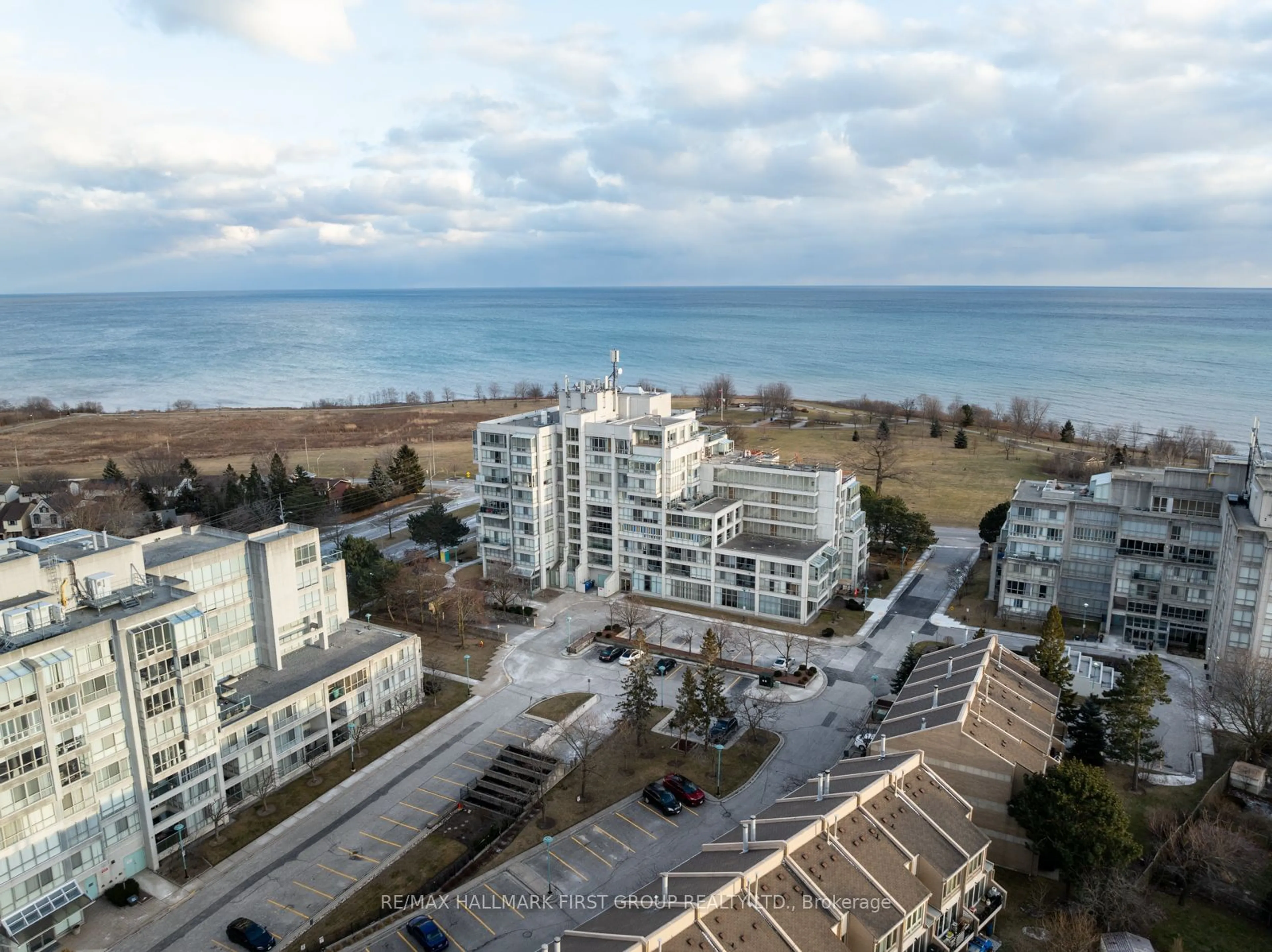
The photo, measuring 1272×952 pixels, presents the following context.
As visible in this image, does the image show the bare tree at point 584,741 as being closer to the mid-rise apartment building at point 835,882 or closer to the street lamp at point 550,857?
the street lamp at point 550,857

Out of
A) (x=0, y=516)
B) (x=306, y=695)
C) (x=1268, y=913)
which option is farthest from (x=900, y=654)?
(x=0, y=516)

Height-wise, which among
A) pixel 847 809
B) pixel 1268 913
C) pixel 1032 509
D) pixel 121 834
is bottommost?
pixel 1268 913

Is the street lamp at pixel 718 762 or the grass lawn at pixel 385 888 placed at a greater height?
the street lamp at pixel 718 762

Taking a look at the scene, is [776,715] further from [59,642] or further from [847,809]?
[59,642]

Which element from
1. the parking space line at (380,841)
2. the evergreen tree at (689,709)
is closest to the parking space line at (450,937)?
the parking space line at (380,841)

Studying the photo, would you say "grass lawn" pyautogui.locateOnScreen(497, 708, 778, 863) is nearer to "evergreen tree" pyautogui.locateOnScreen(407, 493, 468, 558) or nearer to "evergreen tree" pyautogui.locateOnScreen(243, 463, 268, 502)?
"evergreen tree" pyautogui.locateOnScreen(407, 493, 468, 558)

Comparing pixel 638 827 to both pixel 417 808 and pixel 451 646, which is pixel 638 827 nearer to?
pixel 417 808

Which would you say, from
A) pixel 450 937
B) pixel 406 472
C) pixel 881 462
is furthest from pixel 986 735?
pixel 406 472
